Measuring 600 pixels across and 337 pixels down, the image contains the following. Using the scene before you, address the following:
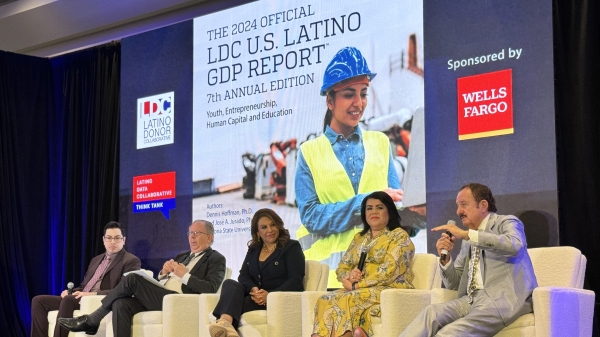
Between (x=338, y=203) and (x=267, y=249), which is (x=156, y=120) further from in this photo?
(x=267, y=249)

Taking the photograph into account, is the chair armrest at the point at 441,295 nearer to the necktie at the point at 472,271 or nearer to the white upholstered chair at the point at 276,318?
the necktie at the point at 472,271

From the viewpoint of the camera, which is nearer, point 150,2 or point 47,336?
point 47,336

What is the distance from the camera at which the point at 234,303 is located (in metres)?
4.99

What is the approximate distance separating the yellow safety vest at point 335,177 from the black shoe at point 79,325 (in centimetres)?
165

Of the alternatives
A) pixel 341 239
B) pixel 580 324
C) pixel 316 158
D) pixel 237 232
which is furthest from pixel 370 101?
pixel 580 324

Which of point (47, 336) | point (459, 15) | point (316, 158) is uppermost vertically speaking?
point (459, 15)

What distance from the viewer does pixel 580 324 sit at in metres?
3.96

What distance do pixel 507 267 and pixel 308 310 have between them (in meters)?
1.29

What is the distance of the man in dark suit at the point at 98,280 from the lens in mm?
6391

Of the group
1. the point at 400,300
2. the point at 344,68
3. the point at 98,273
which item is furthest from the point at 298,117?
the point at 400,300

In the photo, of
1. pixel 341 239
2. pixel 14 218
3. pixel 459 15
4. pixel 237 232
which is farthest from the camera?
pixel 14 218

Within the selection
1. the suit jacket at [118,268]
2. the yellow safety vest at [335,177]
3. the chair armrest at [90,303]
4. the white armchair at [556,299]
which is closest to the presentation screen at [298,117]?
the yellow safety vest at [335,177]

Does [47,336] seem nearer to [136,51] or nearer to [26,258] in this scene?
[26,258]

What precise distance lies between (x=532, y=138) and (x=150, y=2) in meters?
4.08
